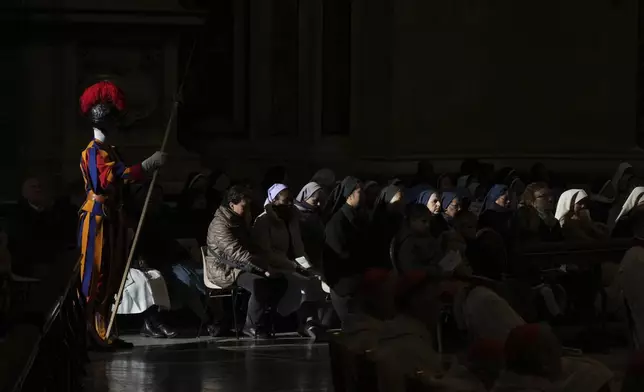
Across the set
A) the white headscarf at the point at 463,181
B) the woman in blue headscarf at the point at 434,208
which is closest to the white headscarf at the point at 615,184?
the white headscarf at the point at 463,181

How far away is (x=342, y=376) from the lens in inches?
271

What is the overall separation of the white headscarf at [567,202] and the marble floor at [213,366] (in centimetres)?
294

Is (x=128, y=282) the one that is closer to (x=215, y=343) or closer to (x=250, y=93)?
(x=215, y=343)

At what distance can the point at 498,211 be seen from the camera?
49.2 feet

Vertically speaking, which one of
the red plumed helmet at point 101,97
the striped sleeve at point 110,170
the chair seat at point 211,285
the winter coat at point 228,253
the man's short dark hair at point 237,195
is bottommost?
the chair seat at point 211,285

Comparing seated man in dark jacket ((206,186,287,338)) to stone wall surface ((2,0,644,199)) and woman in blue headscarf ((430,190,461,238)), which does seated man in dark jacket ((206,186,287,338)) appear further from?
stone wall surface ((2,0,644,199))

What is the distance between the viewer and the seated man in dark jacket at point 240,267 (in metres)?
14.0

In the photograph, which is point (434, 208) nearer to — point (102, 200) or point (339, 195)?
point (339, 195)

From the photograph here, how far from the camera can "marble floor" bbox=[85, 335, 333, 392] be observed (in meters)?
11.3

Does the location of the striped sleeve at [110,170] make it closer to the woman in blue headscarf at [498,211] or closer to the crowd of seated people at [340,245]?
the crowd of seated people at [340,245]

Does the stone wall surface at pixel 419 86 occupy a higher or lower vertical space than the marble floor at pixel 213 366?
higher

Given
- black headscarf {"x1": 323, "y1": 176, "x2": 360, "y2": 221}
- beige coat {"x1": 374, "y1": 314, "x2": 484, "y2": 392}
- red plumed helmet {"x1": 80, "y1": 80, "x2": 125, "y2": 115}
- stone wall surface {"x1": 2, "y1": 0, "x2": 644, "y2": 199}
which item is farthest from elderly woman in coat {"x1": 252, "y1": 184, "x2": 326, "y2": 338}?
beige coat {"x1": 374, "y1": 314, "x2": 484, "y2": 392}

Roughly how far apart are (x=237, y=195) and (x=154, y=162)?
5.45ft

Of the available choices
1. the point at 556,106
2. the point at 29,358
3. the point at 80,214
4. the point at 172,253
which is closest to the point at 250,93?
the point at 556,106
